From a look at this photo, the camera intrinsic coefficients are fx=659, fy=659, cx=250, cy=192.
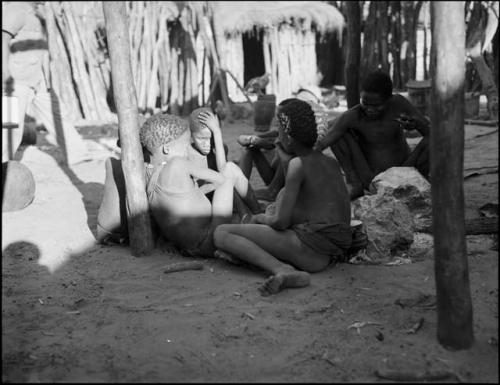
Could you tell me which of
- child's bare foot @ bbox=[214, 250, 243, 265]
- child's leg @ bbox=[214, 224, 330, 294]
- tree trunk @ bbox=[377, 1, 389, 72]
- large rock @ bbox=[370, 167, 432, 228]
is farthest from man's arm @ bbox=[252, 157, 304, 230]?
tree trunk @ bbox=[377, 1, 389, 72]

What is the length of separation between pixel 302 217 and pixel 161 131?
1266 mm

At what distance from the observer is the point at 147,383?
287 centimetres

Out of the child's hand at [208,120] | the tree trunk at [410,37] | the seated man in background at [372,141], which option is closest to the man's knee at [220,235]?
the child's hand at [208,120]

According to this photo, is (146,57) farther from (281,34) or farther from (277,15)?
(281,34)

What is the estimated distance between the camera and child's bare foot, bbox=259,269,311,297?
153 inches

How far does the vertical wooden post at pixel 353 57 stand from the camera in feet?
23.6

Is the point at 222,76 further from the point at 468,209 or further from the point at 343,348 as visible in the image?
the point at 343,348

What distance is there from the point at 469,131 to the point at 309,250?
673cm

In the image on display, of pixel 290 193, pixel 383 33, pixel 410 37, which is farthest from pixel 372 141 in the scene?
pixel 383 33

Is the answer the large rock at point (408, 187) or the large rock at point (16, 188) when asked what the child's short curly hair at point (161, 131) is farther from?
the large rock at point (16, 188)

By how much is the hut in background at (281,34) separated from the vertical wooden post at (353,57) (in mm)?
7807

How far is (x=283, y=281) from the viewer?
3.91 meters

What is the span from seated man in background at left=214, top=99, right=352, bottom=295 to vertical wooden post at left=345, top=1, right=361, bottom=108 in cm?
308

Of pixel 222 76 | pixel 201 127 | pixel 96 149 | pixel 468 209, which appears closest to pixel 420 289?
pixel 468 209
